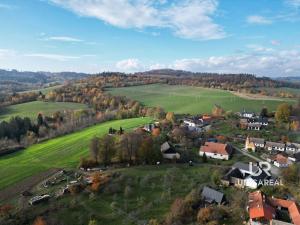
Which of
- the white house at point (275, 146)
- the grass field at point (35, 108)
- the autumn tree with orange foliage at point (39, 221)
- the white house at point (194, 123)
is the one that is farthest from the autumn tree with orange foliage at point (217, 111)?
the autumn tree with orange foliage at point (39, 221)

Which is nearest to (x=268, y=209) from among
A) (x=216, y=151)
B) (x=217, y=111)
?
(x=216, y=151)

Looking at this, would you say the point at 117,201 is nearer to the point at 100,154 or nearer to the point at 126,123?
A: the point at 100,154

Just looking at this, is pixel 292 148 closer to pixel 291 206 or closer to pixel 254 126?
pixel 254 126

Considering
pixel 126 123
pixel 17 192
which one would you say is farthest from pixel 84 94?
pixel 17 192

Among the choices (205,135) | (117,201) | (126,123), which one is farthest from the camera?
(126,123)

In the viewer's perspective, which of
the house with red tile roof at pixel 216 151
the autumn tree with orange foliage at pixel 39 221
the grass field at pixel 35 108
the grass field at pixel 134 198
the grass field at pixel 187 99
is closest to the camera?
the autumn tree with orange foliage at pixel 39 221

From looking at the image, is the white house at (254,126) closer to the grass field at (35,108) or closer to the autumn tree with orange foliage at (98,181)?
the autumn tree with orange foliage at (98,181)
